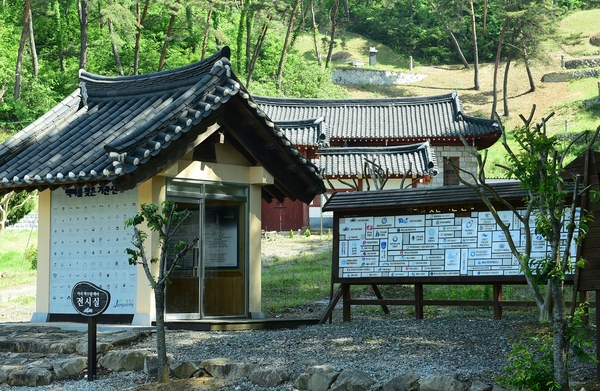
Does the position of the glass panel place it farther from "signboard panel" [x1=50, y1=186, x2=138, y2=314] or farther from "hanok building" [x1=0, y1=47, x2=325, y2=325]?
"signboard panel" [x1=50, y1=186, x2=138, y2=314]

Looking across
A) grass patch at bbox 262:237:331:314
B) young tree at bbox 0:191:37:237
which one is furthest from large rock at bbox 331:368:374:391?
young tree at bbox 0:191:37:237

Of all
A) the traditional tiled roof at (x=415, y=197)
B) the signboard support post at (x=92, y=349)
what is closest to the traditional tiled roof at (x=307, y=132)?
the traditional tiled roof at (x=415, y=197)

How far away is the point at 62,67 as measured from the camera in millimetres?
44125

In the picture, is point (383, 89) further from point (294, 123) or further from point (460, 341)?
point (460, 341)

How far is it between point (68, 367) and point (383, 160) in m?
24.5

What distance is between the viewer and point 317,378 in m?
7.70

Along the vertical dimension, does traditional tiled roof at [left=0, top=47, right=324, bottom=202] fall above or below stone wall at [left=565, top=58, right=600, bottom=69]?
below

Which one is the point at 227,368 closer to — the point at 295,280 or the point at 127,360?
the point at 127,360

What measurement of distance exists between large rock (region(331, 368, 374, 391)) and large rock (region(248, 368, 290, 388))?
648mm

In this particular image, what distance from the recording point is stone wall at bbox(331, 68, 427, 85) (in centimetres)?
6644

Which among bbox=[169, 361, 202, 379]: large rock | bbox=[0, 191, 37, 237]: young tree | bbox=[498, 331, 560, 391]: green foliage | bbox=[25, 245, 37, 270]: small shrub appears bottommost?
bbox=[169, 361, 202, 379]: large rock

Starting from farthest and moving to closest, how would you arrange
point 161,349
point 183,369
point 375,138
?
point 375,138
point 183,369
point 161,349

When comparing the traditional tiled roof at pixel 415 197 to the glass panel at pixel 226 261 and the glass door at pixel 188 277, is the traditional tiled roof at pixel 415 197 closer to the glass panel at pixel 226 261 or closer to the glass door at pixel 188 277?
the glass panel at pixel 226 261

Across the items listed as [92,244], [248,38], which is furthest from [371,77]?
[92,244]
